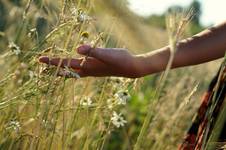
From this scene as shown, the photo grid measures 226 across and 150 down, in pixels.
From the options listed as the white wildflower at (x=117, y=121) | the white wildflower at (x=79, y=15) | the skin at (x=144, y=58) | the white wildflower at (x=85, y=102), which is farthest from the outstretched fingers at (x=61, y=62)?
the white wildflower at (x=117, y=121)

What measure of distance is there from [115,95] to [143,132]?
434 millimetres

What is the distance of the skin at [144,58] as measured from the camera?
1591 millimetres

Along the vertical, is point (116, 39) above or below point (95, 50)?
above

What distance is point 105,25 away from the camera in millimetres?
1877

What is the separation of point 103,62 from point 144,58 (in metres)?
0.11

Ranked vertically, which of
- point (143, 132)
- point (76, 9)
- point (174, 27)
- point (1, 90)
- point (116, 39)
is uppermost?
point (116, 39)

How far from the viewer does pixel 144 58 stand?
5.41 feet

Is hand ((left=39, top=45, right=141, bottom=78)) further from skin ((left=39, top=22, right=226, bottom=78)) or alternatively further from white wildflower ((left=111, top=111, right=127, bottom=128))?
white wildflower ((left=111, top=111, right=127, bottom=128))

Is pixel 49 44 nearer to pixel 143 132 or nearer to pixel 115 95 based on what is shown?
pixel 115 95

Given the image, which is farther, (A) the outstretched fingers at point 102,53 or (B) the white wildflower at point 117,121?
(B) the white wildflower at point 117,121

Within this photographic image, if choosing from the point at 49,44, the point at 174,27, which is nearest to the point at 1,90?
the point at 49,44

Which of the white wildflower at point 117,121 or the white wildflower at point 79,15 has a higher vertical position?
the white wildflower at point 79,15

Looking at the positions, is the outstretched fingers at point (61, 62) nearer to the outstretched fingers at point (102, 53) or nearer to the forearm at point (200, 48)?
the outstretched fingers at point (102, 53)

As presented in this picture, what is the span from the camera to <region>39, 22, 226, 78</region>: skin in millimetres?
1591
